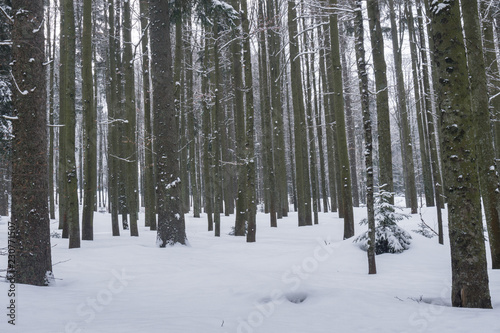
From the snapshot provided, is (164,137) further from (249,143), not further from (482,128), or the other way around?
(482,128)

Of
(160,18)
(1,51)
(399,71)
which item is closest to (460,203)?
(160,18)

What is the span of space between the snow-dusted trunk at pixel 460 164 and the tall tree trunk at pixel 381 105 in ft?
14.3

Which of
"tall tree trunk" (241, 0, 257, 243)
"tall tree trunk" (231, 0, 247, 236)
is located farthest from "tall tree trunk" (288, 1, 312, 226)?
"tall tree trunk" (241, 0, 257, 243)

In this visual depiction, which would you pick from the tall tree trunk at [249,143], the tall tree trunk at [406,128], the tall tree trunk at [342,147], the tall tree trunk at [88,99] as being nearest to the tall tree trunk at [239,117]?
the tall tree trunk at [249,143]

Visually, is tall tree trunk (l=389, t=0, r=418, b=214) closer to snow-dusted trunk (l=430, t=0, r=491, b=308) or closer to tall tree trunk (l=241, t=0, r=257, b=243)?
tall tree trunk (l=241, t=0, r=257, b=243)

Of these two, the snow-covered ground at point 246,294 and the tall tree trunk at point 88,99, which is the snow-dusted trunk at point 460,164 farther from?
the tall tree trunk at point 88,99

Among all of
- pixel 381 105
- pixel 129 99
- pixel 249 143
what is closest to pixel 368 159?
pixel 381 105

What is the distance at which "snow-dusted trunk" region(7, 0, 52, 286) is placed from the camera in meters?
4.99

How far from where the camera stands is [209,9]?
10703 millimetres

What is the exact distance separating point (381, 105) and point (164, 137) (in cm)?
603

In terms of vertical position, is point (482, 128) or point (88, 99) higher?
Answer: point (88, 99)

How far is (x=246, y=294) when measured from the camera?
5.09 metres

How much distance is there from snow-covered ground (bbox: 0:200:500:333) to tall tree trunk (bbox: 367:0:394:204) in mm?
1900

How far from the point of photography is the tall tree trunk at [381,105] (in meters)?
8.88
